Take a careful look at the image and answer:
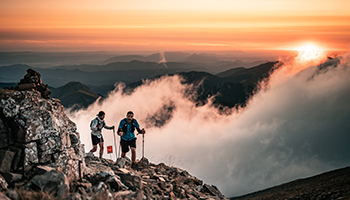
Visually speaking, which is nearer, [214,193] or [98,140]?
[214,193]

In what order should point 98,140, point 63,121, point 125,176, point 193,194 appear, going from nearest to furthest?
point 125,176
point 63,121
point 193,194
point 98,140

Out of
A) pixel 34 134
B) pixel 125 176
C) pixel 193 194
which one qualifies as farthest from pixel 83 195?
pixel 193 194

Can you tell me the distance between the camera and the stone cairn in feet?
26.7

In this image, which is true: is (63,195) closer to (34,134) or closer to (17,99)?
(34,134)

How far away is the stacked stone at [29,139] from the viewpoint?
356 inches

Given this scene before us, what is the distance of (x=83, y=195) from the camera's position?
26.1 ft

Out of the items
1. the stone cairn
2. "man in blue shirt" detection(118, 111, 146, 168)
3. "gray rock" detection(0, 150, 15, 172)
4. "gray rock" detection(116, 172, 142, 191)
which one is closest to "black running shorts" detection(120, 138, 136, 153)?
"man in blue shirt" detection(118, 111, 146, 168)

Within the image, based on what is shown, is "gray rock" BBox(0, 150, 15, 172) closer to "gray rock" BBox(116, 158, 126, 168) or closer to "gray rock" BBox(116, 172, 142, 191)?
"gray rock" BBox(116, 172, 142, 191)

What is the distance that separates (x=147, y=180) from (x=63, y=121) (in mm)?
4470

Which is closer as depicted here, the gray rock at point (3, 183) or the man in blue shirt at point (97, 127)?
Answer: the gray rock at point (3, 183)

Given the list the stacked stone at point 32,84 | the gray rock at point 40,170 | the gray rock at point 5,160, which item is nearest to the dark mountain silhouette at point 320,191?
the gray rock at point 40,170

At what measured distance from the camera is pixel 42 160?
9.55m

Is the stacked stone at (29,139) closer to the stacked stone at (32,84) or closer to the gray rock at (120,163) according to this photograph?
the stacked stone at (32,84)

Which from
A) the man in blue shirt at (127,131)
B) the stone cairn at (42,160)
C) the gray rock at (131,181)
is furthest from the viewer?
the man in blue shirt at (127,131)
